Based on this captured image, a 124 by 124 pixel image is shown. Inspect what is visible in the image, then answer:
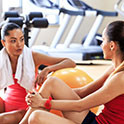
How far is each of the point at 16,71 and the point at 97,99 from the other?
828mm

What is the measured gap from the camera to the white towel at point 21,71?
6.68 feet

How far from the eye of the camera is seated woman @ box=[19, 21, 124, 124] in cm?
137

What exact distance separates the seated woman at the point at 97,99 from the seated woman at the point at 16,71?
0.43m

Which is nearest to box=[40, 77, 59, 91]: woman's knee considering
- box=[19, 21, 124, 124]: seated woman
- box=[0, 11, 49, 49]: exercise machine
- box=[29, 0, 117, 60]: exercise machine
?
box=[19, 21, 124, 124]: seated woman

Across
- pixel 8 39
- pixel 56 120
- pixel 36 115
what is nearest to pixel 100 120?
pixel 56 120

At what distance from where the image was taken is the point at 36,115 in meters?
1.43

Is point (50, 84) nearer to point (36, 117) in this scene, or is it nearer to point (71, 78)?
point (36, 117)

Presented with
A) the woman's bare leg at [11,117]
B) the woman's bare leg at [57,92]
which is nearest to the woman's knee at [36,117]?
the woman's bare leg at [57,92]

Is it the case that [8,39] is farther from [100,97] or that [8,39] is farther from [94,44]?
[94,44]

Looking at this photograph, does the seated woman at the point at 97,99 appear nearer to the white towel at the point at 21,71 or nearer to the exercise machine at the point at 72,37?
the white towel at the point at 21,71

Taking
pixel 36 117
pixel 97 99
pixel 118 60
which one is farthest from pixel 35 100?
pixel 118 60

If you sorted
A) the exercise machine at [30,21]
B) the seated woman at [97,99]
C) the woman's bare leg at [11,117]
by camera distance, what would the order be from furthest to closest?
the exercise machine at [30,21] → the woman's bare leg at [11,117] → the seated woman at [97,99]

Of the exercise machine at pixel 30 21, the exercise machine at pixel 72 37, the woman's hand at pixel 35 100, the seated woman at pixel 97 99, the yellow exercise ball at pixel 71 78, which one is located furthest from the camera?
the exercise machine at pixel 72 37

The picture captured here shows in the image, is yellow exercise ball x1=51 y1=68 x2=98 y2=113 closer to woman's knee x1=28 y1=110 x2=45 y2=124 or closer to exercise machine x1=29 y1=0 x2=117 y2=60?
woman's knee x1=28 y1=110 x2=45 y2=124
